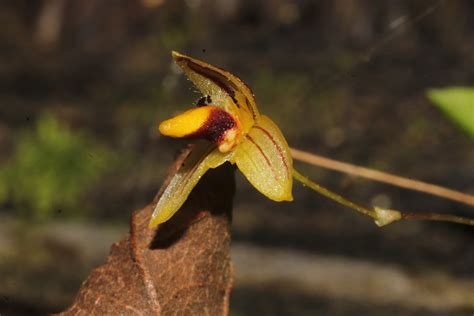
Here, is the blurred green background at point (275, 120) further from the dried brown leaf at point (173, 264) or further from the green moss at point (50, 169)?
the dried brown leaf at point (173, 264)

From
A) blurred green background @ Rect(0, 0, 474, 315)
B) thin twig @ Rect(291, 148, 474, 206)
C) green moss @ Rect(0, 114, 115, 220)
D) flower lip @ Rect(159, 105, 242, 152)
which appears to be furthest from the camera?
green moss @ Rect(0, 114, 115, 220)

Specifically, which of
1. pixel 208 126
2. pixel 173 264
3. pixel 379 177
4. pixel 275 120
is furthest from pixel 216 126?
pixel 275 120

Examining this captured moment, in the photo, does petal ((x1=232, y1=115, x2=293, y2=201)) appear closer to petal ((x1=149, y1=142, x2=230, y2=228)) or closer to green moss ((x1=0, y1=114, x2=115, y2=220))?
petal ((x1=149, y1=142, x2=230, y2=228))

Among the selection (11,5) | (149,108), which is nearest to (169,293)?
(149,108)

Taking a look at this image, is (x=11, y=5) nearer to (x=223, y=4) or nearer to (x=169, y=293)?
(x=223, y=4)

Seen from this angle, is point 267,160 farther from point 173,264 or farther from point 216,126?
point 173,264

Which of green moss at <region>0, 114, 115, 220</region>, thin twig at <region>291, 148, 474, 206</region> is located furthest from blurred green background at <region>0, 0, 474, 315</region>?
thin twig at <region>291, 148, 474, 206</region>

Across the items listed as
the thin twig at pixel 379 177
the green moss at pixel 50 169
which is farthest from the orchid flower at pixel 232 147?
the green moss at pixel 50 169
